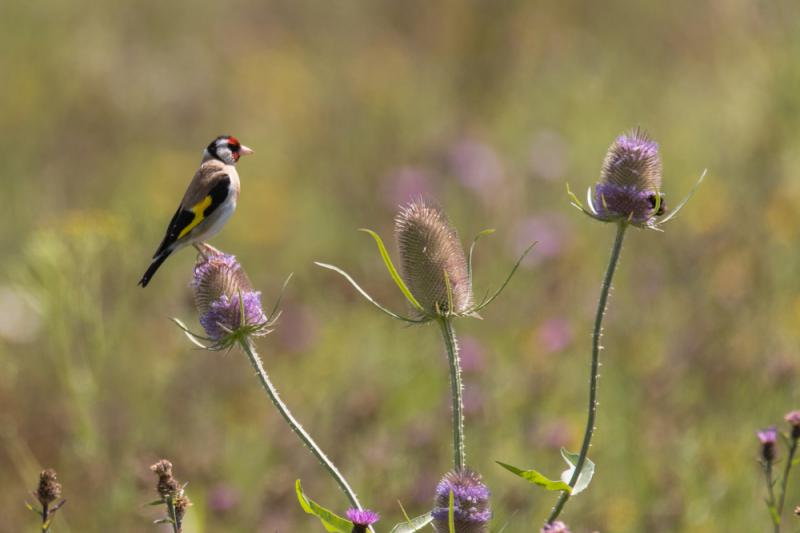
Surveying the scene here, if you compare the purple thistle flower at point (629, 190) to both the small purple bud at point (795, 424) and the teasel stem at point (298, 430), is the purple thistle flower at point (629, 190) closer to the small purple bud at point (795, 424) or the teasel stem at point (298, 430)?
the small purple bud at point (795, 424)

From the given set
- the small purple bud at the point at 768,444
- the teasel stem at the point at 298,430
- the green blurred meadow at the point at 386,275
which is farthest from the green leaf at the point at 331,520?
the small purple bud at the point at 768,444

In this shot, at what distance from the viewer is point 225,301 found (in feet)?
9.44

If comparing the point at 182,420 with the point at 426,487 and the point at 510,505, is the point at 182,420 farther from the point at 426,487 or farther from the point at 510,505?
the point at 510,505

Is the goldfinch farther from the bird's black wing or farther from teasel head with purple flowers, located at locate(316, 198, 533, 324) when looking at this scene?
teasel head with purple flowers, located at locate(316, 198, 533, 324)

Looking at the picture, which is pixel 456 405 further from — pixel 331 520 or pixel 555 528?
pixel 555 528

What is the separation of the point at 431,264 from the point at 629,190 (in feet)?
1.72

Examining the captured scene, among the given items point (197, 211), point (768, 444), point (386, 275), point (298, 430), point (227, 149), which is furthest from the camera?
point (386, 275)

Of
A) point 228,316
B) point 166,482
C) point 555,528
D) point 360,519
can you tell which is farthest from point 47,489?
point 555,528

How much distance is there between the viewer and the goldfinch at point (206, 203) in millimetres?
3936

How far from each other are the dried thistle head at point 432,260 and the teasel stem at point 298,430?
44 cm

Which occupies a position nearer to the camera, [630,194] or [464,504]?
[464,504]

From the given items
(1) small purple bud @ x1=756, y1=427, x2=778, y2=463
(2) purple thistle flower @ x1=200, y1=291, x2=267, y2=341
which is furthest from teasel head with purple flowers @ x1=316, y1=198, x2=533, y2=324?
(1) small purple bud @ x1=756, y1=427, x2=778, y2=463

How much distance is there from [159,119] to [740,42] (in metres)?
5.35

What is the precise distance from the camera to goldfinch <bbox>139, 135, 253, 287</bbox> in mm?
3936
